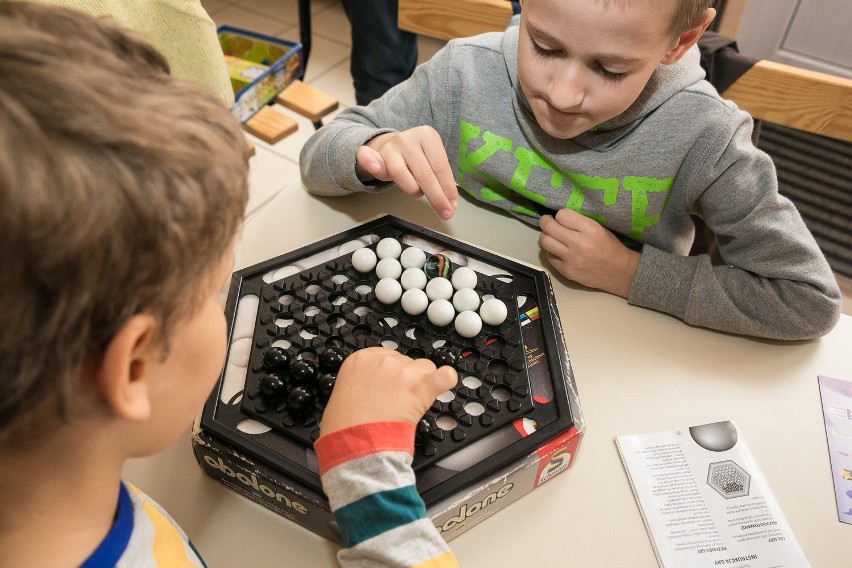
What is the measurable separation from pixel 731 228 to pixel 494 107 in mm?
347

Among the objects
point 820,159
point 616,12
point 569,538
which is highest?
point 616,12

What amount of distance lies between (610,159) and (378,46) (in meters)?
0.96

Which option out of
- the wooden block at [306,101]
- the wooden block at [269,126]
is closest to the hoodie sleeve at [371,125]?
the wooden block at [306,101]

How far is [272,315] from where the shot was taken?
2.14ft

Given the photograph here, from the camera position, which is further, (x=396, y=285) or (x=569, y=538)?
(x=396, y=285)

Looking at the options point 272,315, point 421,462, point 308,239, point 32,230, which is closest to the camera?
point 32,230

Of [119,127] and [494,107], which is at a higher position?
[119,127]

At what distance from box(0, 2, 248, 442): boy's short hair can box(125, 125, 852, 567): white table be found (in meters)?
0.26

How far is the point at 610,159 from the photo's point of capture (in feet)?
2.63

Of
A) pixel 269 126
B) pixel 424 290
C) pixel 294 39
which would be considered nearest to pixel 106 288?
pixel 424 290

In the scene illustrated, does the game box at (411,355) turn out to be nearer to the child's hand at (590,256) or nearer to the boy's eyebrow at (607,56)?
the child's hand at (590,256)

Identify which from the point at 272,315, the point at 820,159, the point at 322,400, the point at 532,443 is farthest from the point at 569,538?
the point at 820,159

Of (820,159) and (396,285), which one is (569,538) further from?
(820,159)

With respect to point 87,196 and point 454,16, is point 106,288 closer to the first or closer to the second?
point 87,196
